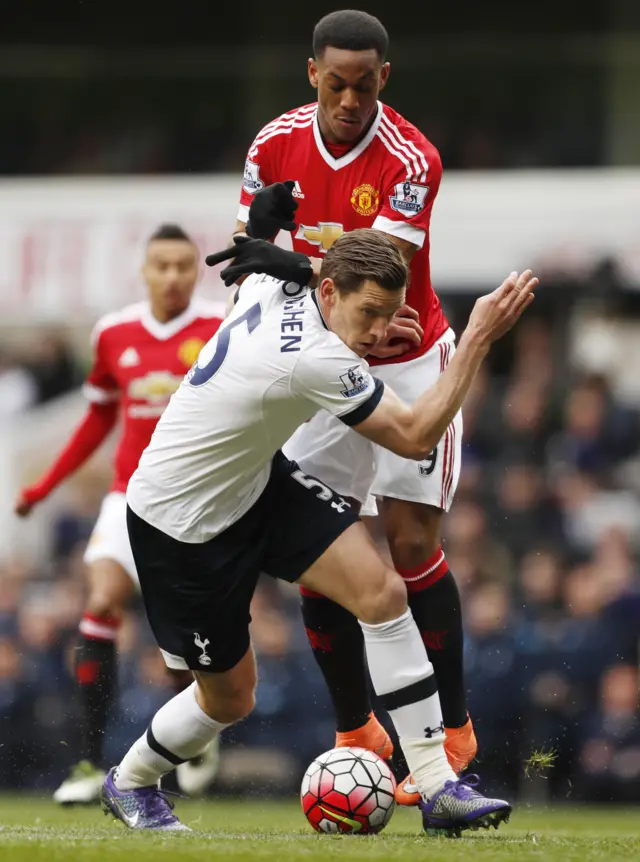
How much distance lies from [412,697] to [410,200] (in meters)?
1.80

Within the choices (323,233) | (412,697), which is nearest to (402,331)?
(323,233)

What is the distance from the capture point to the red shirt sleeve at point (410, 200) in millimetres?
6164

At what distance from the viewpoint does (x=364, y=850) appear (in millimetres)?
5113

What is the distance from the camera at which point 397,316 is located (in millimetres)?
6363

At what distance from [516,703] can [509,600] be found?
1.96 metres

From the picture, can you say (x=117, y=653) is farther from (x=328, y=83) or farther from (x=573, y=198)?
(x=573, y=198)

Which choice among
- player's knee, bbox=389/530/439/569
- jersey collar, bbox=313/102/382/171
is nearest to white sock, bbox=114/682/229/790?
player's knee, bbox=389/530/439/569

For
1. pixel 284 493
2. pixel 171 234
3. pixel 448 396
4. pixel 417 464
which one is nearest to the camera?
pixel 448 396

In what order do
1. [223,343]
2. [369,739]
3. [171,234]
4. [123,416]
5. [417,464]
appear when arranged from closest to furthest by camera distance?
[223,343], [417,464], [369,739], [171,234], [123,416]

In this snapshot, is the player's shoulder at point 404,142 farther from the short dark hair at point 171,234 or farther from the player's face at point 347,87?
the short dark hair at point 171,234

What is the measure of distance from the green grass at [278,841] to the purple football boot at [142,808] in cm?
8

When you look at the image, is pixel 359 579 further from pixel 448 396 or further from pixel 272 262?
pixel 272 262

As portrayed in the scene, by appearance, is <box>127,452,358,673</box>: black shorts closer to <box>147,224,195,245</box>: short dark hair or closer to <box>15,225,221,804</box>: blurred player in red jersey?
<box>15,225,221,804</box>: blurred player in red jersey

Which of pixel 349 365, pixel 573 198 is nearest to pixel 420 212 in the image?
pixel 349 365
